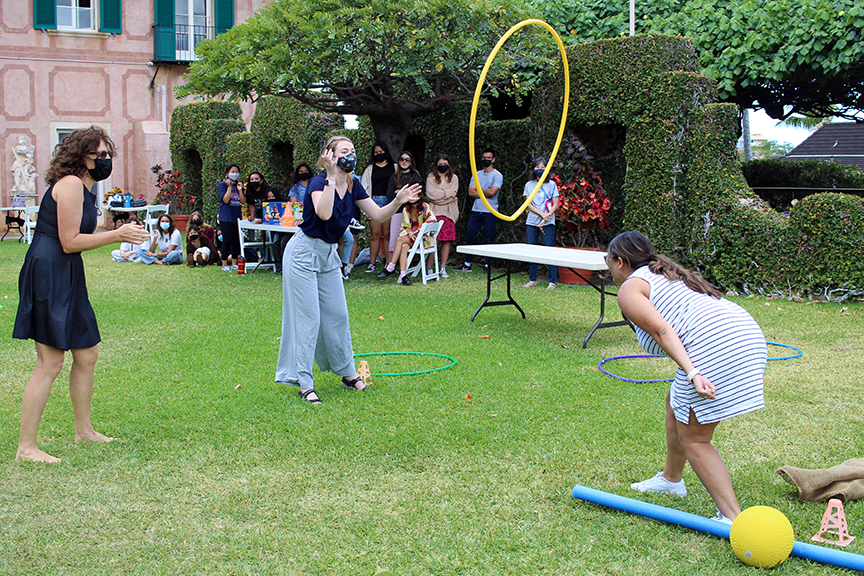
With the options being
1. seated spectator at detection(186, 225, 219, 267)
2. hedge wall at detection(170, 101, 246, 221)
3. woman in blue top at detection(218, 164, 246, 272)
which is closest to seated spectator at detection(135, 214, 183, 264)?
seated spectator at detection(186, 225, 219, 267)

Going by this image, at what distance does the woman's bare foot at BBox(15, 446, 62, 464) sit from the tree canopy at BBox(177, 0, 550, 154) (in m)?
7.05

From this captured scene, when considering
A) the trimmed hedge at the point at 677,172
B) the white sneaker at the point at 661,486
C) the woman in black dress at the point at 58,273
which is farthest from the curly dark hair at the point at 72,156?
the trimmed hedge at the point at 677,172

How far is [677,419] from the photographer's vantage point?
10.5 feet

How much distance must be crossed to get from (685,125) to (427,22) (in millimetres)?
3682

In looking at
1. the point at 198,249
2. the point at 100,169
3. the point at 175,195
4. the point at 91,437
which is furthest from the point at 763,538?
the point at 175,195

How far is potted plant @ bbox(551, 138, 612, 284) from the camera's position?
11.1 metres

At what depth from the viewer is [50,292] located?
401cm

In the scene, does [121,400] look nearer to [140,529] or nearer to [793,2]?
[140,529]

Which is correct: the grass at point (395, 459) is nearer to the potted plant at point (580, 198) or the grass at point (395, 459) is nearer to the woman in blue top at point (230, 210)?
the potted plant at point (580, 198)

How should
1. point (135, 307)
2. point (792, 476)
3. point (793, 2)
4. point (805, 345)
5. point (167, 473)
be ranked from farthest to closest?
point (793, 2), point (135, 307), point (805, 345), point (167, 473), point (792, 476)

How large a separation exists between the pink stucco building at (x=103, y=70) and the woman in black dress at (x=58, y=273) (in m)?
20.4

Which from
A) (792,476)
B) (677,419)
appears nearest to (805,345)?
(792,476)

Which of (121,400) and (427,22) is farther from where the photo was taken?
(427,22)

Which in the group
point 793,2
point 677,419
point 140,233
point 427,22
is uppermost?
point 793,2
